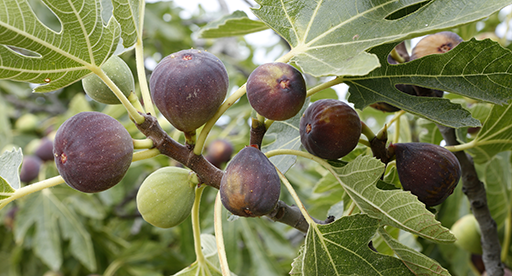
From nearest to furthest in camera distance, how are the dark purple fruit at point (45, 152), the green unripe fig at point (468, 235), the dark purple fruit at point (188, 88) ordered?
the dark purple fruit at point (188, 88) → the green unripe fig at point (468, 235) → the dark purple fruit at point (45, 152)

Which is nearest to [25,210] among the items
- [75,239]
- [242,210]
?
[75,239]

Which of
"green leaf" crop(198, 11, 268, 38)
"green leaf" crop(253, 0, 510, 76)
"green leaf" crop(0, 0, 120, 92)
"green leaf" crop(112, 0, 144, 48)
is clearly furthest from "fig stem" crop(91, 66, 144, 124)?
"green leaf" crop(198, 11, 268, 38)

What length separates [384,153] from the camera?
1.27 m

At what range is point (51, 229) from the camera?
334cm

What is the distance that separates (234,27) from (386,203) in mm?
1061

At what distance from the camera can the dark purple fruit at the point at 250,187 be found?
97 cm

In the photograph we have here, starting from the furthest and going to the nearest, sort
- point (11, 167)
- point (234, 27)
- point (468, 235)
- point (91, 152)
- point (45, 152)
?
point (45, 152) → point (468, 235) → point (234, 27) → point (11, 167) → point (91, 152)

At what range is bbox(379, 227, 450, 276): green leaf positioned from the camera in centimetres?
105

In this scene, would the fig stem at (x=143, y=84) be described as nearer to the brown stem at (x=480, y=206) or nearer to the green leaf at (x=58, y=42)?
the green leaf at (x=58, y=42)

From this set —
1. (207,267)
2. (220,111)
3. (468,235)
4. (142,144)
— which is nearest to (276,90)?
(220,111)

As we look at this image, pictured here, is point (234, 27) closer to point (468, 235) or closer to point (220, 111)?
point (220, 111)

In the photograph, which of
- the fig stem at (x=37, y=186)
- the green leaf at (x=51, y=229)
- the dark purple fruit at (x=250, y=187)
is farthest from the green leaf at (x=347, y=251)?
the green leaf at (x=51, y=229)

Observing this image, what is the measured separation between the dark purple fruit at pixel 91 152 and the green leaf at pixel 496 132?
1142 mm

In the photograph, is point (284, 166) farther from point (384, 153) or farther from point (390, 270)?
point (390, 270)
